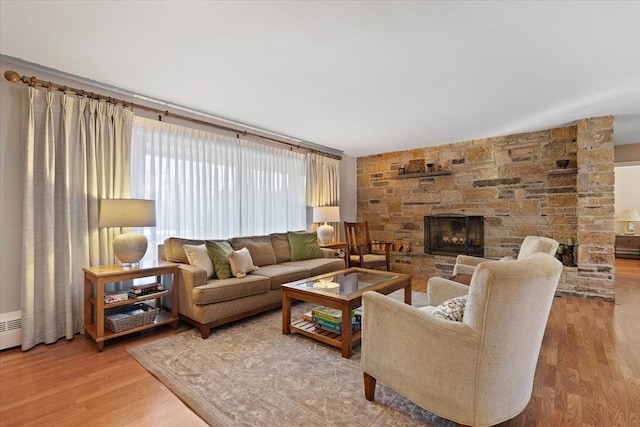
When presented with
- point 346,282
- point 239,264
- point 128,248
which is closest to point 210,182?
point 239,264

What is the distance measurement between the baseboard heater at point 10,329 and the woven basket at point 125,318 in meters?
0.59

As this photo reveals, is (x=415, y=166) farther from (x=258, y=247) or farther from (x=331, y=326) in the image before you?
(x=331, y=326)

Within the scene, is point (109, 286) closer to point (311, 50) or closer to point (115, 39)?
point (115, 39)

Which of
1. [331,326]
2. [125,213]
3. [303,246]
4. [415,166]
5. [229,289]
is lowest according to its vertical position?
[331,326]

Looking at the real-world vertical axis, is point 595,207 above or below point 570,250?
above

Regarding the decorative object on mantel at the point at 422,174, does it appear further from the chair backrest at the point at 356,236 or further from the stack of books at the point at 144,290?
the stack of books at the point at 144,290

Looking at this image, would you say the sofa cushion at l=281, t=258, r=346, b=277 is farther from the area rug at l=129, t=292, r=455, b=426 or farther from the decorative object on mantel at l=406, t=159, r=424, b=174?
the decorative object on mantel at l=406, t=159, r=424, b=174

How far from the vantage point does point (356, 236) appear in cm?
530

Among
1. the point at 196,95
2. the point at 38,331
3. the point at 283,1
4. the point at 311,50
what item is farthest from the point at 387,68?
the point at 38,331

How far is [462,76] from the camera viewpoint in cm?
265

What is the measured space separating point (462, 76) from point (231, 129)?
2762 millimetres

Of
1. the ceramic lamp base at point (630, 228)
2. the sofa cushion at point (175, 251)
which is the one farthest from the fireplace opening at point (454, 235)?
the ceramic lamp base at point (630, 228)

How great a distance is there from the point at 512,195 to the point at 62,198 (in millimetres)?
5498

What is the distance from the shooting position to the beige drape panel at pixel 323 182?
5.20m
